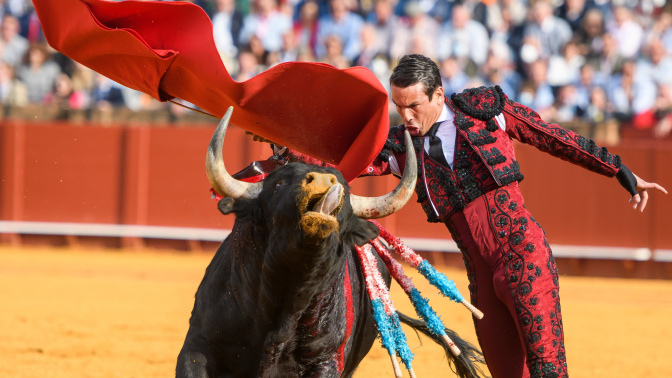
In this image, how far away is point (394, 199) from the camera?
2432 millimetres

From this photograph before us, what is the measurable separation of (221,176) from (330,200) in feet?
1.15

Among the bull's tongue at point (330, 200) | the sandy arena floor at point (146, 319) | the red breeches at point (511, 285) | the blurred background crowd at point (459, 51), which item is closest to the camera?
the bull's tongue at point (330, 200)

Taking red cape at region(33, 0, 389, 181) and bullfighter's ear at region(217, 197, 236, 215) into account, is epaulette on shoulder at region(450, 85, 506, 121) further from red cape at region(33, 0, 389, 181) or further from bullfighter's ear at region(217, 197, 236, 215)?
bullfighter's ear at region(217, 197, 236, 215)

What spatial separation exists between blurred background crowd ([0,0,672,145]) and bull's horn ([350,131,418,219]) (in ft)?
18.5

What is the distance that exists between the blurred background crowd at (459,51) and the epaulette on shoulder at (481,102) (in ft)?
16.9

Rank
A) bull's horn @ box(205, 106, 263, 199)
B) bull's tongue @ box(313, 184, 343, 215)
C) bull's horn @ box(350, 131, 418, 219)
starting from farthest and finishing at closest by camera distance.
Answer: bull's horn @ box(350, 131, 418, 219), bull's horn @ box(205, 106, 263, 199), bull's tongue @ box(313, 184, 343, 215)

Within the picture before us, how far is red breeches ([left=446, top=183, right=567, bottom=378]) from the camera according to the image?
2.63 metres

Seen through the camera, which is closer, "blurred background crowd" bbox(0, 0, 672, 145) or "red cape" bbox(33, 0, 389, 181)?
"red cape" bbox(33, 0, 389, 181)

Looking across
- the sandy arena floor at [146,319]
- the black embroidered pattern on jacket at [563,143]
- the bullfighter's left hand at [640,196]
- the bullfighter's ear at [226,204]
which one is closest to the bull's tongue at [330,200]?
the bullfighter's ear at [226,204]

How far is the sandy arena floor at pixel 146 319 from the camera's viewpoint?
4266 mm

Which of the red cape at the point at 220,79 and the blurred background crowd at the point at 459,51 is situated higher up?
the blurred background crowd at the point at 459,51

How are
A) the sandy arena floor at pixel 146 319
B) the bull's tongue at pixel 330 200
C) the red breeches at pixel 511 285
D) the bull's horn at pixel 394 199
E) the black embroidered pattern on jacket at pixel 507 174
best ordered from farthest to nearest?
the sandy arena floor at pixel 146 319, the black embroidered pattern on jacket at pixel 507 174, the red breeches at pixel 511 285, the bull's horn at pixel 394 199, the bull's tongue at pixel 330 200

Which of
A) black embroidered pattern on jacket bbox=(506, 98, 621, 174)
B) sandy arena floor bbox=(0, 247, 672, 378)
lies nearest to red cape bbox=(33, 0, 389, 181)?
black embroidered pattern on jacket bbox=(506, 98, 621, 174)

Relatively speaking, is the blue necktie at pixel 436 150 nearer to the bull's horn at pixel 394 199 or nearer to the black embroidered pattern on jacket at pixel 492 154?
the black embroidered pattern on jacket at pixel 492 154
